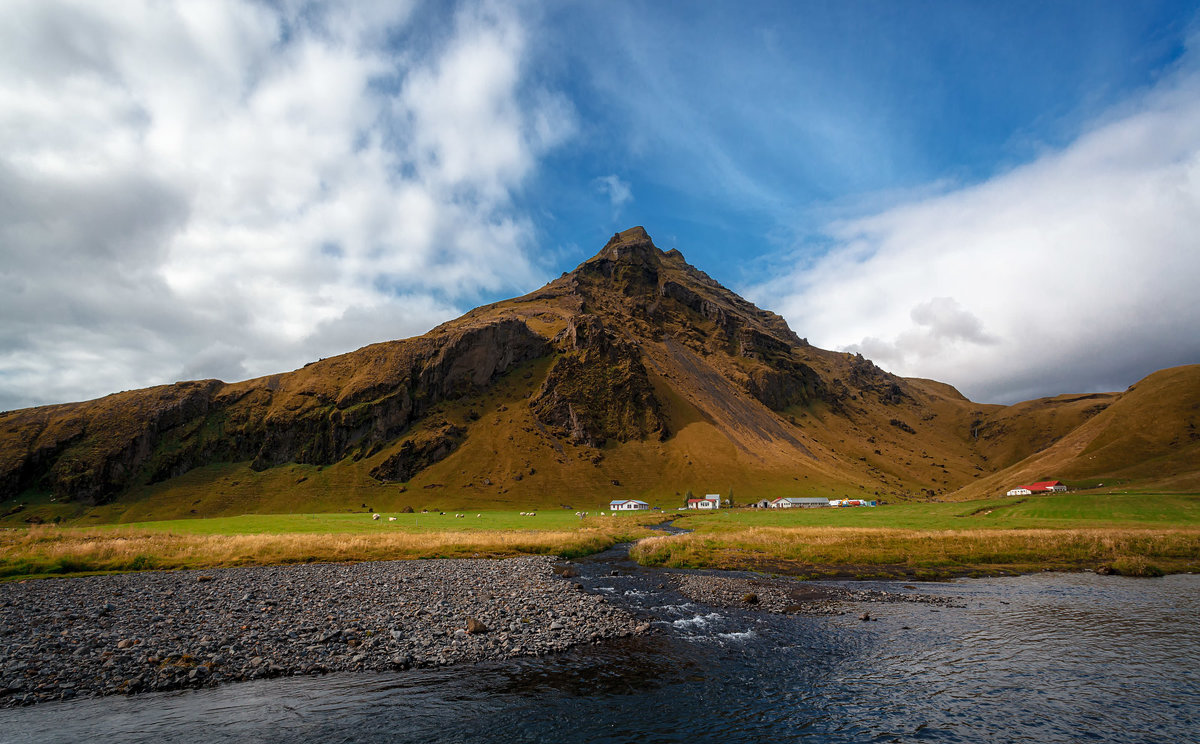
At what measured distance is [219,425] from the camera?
174500 mm

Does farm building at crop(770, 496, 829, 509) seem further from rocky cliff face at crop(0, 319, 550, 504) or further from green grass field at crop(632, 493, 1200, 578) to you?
rocky cliff face at crop(0, 319, 550, 504)

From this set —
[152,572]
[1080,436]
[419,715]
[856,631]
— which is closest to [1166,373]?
[1080,436]

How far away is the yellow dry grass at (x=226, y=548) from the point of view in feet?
121

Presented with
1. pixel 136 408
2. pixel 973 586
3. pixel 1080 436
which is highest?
pixel 136 408

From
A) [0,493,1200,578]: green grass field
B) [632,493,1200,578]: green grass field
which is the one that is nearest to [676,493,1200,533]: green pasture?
[632,493,1200,578]: green grass field

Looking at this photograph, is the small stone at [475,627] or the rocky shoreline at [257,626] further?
the small stone at [475,627]

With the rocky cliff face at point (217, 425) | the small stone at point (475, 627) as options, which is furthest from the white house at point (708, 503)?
the small stone at point (475, 627)

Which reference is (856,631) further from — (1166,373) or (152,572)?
(1166,373)

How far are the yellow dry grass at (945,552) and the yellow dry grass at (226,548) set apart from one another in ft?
45.2

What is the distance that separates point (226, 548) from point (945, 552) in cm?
6560

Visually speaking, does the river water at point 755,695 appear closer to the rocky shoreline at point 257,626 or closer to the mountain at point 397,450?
the rocky shoreline at point 257,626

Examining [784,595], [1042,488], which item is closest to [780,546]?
[784,595]

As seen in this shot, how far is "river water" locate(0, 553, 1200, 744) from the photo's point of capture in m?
14.2

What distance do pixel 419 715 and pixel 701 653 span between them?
11.9 metres
